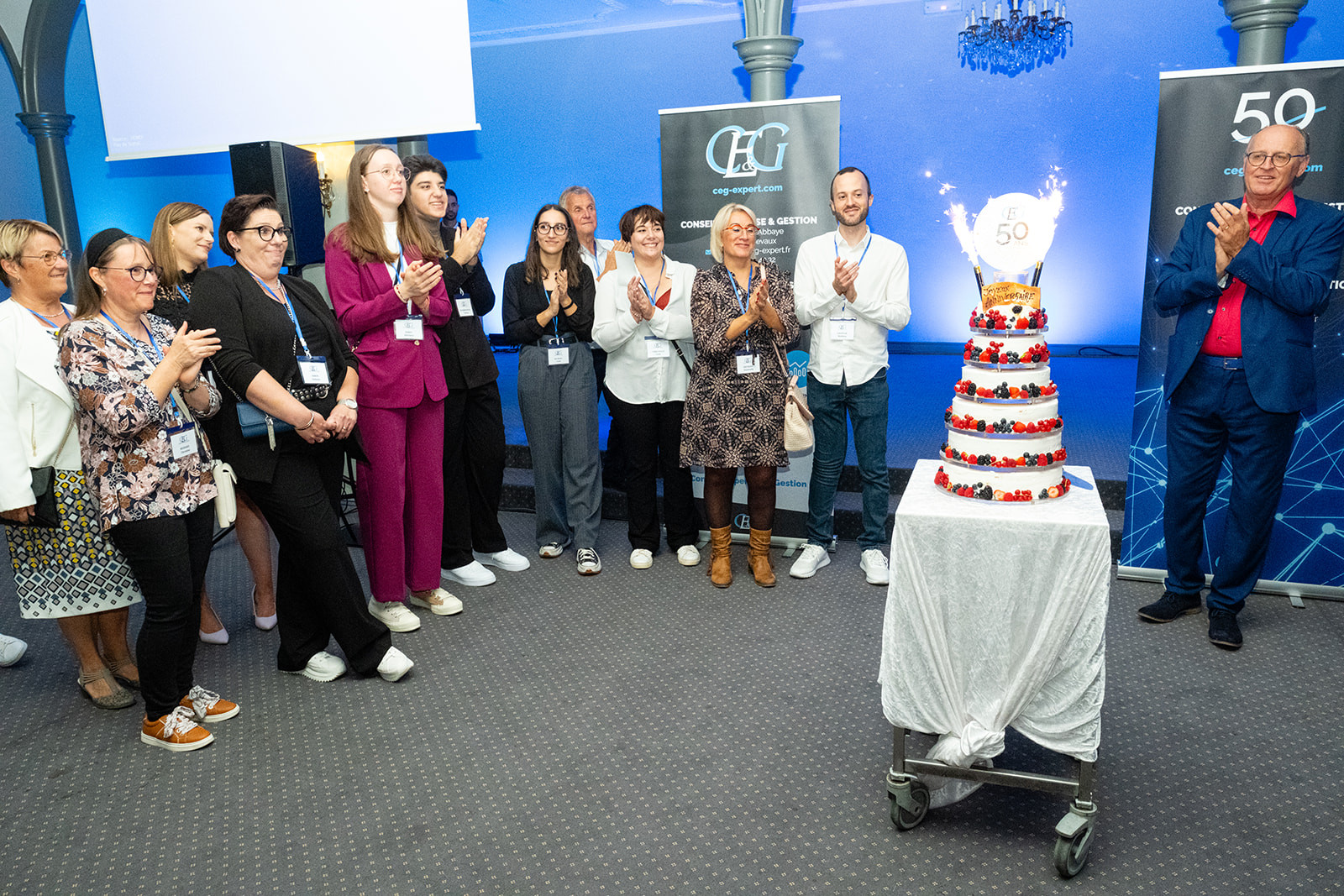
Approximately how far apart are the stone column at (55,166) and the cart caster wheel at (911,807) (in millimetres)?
8251

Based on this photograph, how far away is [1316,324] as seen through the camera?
129 inches

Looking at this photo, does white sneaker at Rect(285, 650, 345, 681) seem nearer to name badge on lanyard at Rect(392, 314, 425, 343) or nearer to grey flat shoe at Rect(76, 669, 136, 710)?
grey flat shoe at Rect(76, 669, 136, 710)

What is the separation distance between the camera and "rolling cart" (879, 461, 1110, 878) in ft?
6.58

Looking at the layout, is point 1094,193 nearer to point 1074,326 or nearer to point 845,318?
point 1074,326

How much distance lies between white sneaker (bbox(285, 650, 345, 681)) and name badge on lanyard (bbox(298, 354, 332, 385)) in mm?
974

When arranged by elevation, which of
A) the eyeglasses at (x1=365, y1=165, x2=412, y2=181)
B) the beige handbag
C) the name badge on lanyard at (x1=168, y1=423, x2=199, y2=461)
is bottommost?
the beige handbag

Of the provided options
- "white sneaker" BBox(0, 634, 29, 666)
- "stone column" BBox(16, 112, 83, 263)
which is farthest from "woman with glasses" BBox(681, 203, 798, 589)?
"stone column" BBox(16, 112, 83, 263)

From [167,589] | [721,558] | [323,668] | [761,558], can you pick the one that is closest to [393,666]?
[323,668]

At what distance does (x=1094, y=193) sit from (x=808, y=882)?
23.5 feet

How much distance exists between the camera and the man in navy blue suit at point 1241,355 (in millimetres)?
2838

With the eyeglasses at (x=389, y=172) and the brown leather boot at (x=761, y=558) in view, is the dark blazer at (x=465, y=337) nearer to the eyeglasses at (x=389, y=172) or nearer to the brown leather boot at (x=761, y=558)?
the eyeglasses at (x=389, y=172)

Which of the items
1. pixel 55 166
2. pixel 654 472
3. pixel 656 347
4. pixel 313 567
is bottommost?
pixel 654 472

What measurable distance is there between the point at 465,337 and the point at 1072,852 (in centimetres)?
269

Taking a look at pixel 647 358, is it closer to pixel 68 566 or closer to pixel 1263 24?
pixel 68 566
